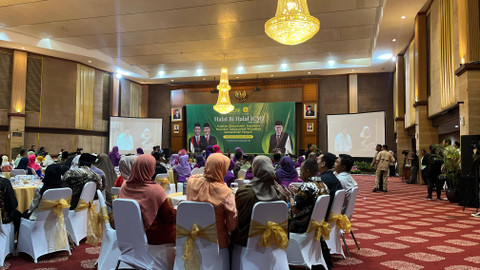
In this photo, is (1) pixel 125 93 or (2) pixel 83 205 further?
(1) pixel 125 93

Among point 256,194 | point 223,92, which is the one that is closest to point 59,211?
point 256,194

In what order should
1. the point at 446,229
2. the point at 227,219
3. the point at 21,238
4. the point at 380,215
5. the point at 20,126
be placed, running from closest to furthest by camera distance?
the point at 227,219 → the point at 21,238 → the point at 446,229 → the point at 380,215 → the point at 20,126

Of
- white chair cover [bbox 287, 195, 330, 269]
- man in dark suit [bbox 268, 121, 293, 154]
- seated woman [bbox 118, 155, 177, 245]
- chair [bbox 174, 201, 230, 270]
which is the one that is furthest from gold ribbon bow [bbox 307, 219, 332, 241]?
man in dark suit [bbox 268, 121, 293, 154]

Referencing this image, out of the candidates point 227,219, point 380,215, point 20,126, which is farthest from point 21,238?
point 20,126

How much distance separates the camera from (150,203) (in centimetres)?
262

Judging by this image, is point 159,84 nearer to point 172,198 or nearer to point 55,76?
point 55,76

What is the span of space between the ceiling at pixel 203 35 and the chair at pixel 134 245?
8605 millimetres

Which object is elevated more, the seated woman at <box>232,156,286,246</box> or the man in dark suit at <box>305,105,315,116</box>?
the man in dark suit at <box>305,105,315,116</box>

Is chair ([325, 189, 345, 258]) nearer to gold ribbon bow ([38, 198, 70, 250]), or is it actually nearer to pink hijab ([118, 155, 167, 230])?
pink hijab ([118, 155, 167, 230])

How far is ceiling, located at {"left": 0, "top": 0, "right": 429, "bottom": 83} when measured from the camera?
1038 cm

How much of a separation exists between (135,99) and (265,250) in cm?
1880

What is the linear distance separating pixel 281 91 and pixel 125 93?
8.54m

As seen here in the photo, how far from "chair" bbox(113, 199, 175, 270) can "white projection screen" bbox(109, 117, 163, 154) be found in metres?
15.6

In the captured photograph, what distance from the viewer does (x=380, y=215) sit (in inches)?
241
